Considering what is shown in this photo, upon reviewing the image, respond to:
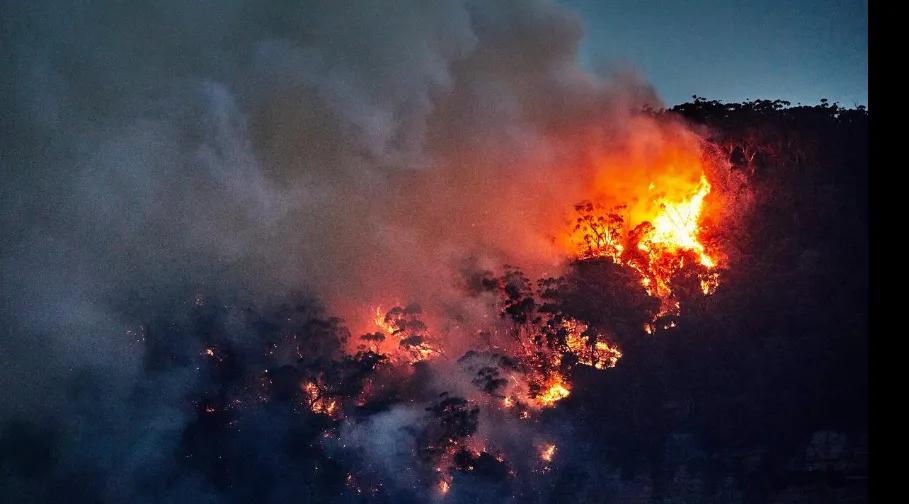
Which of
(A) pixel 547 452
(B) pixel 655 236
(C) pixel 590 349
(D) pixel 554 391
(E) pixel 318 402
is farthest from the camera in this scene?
(E) pixel 318 402

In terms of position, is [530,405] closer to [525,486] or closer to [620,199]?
[525,486]

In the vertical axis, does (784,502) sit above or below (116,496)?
above

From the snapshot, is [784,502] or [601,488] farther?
[601,488]

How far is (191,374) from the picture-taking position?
37375 mm

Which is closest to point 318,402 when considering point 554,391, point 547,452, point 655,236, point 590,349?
point 554,391

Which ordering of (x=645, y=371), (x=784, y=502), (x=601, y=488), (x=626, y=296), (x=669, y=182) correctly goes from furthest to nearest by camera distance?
(x=669, y=182) → (x=626, y=296) → (x=645, y=371) → (x=601, y=488) → (x=784, y=502)

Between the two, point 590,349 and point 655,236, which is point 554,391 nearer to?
A: point 590,349

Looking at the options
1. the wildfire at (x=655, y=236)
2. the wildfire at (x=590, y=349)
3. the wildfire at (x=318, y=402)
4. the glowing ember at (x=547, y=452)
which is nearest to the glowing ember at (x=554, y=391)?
the wildfire at (x=590, y=349)

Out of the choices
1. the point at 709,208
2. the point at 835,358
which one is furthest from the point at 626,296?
the point at 835,358

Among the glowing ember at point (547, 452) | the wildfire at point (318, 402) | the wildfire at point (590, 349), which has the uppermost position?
the wildfire at point (590, 349)

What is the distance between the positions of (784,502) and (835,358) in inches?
240

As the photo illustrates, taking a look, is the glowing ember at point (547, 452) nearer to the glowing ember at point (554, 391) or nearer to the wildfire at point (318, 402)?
the glowing ember at point (554, 391)

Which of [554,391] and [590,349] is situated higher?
[590,349]

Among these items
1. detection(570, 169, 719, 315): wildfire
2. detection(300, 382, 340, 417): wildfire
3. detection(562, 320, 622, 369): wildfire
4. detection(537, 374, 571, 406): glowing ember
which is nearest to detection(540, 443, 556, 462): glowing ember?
detection(537, 374, 571, 406): glowing ember
